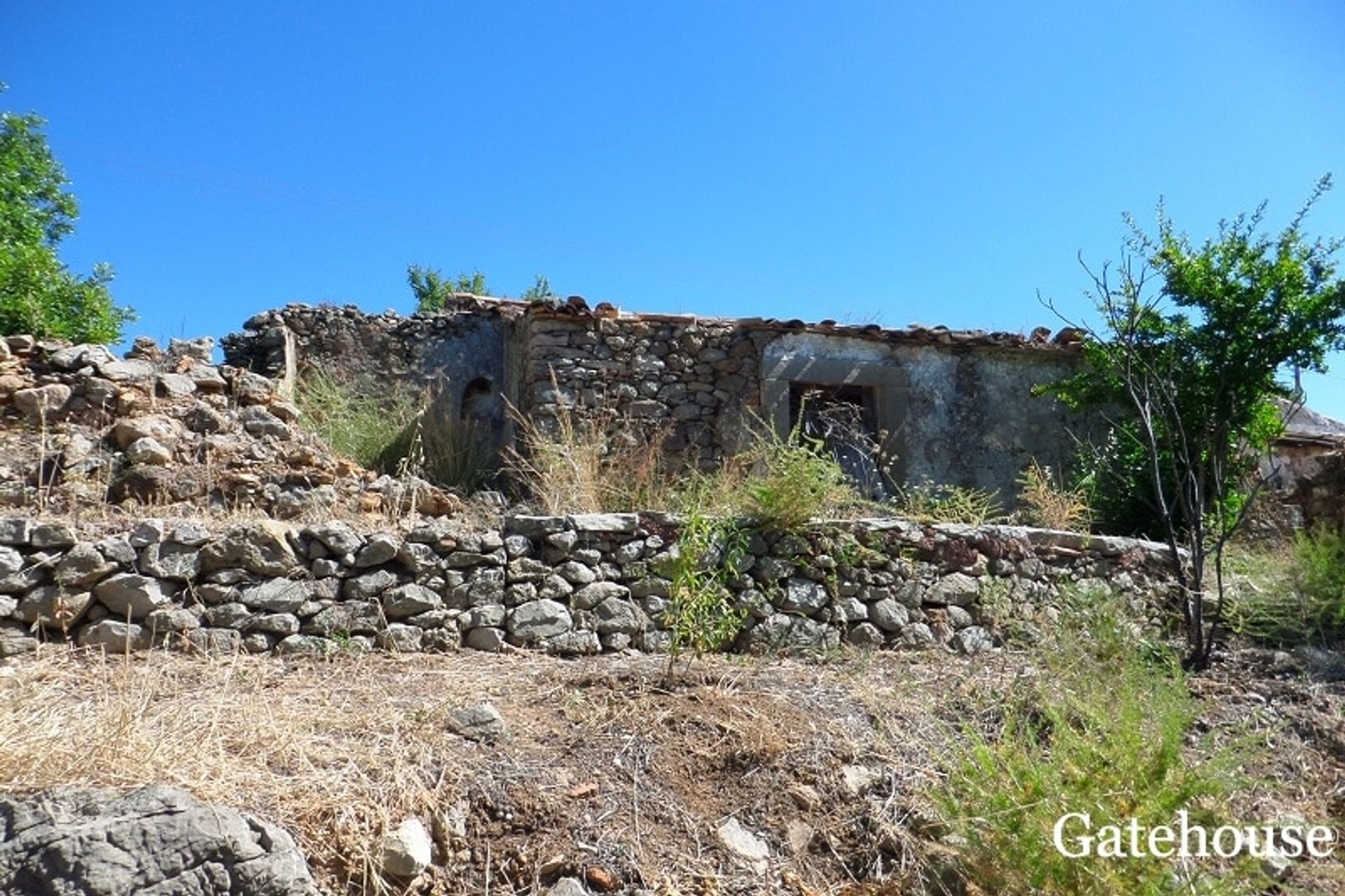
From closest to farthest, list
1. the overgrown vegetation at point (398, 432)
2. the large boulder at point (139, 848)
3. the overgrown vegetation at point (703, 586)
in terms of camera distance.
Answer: the large boulder at point (139, 848)
the overgrown vegetation at point (703, 586)
the overgrown vegetation at point (398, 432)

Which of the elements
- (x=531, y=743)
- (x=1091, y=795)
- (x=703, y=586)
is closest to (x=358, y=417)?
(x=703, y=586)

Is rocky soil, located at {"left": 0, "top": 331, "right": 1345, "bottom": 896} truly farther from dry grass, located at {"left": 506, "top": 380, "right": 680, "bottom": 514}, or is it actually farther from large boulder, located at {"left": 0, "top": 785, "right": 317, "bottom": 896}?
dry grass, located at {"left": 506, "top": 380, "right": 680, "bottom": 514}

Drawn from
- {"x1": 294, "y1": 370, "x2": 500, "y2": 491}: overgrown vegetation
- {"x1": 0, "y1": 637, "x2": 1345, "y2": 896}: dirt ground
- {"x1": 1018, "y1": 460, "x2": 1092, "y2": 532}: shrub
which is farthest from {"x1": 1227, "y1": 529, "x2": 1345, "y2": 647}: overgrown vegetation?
{"x1": 294, "y1": 370, "x2": 500, "y2": 491}: overgrown vegetation

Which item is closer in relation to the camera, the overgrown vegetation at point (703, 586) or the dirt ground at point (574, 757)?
the dirt ground at point (574, 757)

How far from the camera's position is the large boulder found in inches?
113

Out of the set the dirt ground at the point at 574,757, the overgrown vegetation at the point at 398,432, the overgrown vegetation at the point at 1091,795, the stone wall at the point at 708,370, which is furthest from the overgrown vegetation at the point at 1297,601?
the overgrown vegetation at the point at 398,432

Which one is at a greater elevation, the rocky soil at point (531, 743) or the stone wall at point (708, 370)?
the stone wall at point (708, 370)

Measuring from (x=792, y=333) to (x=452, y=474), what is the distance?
10.9 feet

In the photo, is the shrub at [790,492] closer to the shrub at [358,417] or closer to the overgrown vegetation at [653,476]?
the overgrown vegetation at [653,476]

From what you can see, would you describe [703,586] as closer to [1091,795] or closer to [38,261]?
[1091,795]

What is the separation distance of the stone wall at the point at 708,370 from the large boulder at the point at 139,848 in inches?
222

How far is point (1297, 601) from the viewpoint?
5777mm

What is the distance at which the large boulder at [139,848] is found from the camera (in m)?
2.87

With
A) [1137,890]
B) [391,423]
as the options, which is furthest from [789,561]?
[391,423]
